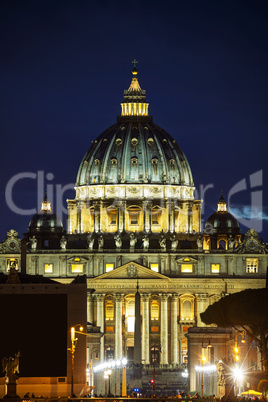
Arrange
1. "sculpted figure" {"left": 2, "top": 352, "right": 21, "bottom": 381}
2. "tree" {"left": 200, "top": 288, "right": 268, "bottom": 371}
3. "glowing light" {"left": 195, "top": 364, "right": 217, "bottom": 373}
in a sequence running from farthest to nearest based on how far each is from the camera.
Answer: "glowing light" {"left": 195, "top": 364, "right": 217, "bottom": 373}
"tree" {"left": 200, "top": 288, "right": 268, "bottom": 371}
"sculpted figure" {"left": 2, "top": 352, "right": 21, "bottom": 381}

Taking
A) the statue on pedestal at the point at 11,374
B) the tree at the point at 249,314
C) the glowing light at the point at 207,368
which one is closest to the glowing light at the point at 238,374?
the tree at the point at 249,314

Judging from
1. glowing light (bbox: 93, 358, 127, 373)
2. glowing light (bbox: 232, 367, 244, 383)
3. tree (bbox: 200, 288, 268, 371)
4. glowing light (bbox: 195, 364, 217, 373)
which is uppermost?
tree (bbox: 200, 288, 268, 371)

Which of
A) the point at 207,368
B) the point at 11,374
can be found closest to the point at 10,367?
the point at 11,374

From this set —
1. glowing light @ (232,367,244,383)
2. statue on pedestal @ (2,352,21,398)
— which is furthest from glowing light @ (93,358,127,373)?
statue on pedestal @ (2,352,21,398)

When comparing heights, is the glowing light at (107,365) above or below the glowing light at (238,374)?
above

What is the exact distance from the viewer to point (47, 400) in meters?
111

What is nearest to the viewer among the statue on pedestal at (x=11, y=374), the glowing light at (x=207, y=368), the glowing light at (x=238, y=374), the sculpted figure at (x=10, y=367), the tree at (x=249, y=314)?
the statue on pedestal at (x=11, y=374)

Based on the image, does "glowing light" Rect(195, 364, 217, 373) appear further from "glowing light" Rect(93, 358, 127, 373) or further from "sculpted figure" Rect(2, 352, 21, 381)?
"sculpted figure" Rect(2, 352, 21, 381)

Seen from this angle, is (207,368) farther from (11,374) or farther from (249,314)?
(11,374)

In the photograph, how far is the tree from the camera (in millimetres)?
131500

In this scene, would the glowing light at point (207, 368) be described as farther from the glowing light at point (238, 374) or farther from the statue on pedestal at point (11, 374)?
the statue on pedestal at point (11, 374)

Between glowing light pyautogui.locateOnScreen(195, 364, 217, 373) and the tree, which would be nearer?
the tree

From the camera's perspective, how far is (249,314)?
133 metres

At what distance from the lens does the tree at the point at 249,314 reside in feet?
431
